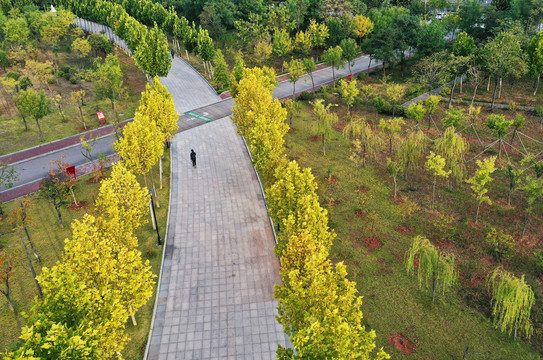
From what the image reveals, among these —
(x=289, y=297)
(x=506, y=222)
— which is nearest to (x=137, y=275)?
(x=289, y=297)

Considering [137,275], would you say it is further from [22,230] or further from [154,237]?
[22,230]

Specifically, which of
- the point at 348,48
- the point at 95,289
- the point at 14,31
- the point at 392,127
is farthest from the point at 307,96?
the point at 14,31

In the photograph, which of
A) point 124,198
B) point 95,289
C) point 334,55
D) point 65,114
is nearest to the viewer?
point 95,289

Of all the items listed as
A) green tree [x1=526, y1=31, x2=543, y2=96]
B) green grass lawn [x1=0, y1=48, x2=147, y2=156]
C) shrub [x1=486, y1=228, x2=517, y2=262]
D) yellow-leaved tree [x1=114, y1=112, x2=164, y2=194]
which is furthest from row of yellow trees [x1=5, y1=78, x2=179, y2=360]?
green tree [x1=526, y1=31, x2=543, y2=96]

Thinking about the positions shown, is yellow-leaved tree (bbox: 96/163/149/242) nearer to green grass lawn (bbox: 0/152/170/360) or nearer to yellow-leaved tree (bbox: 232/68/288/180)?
green grass lawn (bbox: 0/152/170/360)

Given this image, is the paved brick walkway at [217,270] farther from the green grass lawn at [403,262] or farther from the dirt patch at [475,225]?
the dirt patch at [475,225]

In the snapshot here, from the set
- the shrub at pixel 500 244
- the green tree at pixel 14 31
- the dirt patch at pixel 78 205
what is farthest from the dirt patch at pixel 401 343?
the green tree at pixel 14 31

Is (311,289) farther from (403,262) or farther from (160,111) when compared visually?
(160,111)
